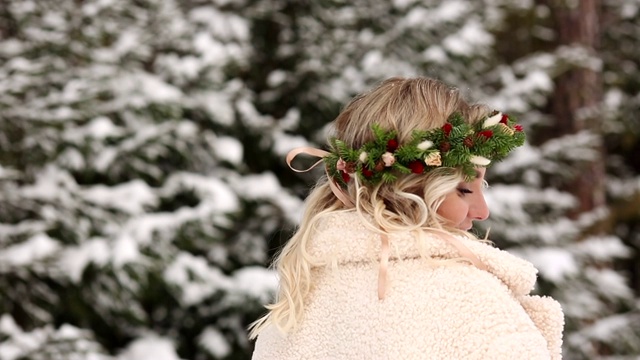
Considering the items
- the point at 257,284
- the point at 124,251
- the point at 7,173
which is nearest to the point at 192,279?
the point at 257,284

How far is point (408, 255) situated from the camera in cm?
187

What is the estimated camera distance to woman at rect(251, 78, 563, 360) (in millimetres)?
1770

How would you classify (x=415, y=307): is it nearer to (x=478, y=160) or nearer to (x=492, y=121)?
(x=478, y=160)

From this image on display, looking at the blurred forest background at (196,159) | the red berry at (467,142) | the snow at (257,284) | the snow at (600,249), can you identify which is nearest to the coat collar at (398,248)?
the red berry at (467,142)

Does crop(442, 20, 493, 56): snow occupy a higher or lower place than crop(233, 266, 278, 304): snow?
higher

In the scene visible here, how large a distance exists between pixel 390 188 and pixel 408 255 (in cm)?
18

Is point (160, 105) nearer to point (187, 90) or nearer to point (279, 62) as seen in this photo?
point (187, 90)

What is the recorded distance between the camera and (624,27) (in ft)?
34.6

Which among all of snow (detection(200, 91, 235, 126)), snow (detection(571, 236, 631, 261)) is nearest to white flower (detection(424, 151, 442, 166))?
snow (detection(200, 91, 235, 126))

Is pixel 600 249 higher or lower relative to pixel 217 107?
lower

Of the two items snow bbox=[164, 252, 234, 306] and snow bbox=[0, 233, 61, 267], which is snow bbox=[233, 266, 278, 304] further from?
snow bbox=[0, 233, 61, 267]

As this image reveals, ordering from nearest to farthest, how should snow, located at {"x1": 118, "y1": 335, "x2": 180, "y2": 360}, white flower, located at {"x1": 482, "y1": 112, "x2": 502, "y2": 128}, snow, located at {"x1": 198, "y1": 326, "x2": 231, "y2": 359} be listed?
white flower, located at {"x1": 482, "y1": 112, "x2": 502, "y2": 128}, snow, located at {"x1": 118, "y1": 335, "x2": 180, "y2": 360}, snow, located at {"x1": 198, "y1": 326, "x2": 231, "y2": 359}

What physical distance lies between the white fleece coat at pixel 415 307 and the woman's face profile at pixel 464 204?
96 millimetres

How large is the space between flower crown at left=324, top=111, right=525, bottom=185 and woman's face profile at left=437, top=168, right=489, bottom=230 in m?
0.03
